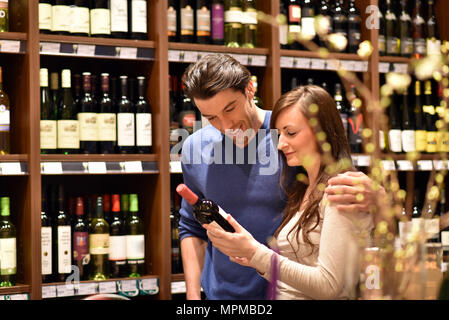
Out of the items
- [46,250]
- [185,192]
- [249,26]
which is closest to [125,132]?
[46,250]

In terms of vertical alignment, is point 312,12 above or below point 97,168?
above

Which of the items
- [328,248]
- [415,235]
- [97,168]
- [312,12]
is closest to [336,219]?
[328,248]

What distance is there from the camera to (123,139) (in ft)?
7.89

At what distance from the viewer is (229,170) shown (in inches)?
69.5

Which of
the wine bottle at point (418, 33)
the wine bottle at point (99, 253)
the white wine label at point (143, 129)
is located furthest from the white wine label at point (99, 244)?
the wine bottle at point (418, 33)

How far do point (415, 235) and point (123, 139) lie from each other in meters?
1.96

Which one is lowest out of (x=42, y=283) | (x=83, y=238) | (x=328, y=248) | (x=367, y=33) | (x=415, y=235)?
(x=42, y=283)

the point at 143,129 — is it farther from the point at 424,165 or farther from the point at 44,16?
the point at 424,165

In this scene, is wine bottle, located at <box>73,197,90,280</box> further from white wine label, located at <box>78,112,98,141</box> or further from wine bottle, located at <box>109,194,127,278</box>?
white wine label, located at <box>78,112,98,141</box>

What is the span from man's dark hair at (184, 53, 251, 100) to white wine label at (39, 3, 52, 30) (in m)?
0.90

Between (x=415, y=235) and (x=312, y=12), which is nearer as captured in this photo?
(x=415, y=235)

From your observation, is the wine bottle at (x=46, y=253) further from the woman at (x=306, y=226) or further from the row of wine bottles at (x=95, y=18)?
the woman at (x=306, y=226)
